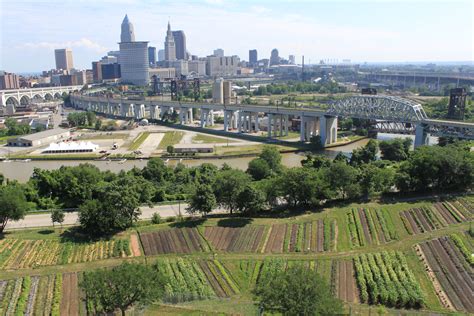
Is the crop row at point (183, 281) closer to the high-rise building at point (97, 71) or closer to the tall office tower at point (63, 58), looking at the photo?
the high-rise building at point (97, 71)

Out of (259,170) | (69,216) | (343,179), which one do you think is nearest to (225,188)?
(343,179)

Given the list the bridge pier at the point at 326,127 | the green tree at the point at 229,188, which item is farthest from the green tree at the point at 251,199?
the bridge pier at the point at 326,127

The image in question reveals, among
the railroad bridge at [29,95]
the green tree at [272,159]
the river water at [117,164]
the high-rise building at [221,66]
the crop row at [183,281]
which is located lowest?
the river water at [117,164]

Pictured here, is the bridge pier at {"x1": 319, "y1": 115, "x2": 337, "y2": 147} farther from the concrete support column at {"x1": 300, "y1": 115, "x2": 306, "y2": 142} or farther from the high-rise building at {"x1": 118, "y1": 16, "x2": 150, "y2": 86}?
the high-rise building at {"x1": 118, "y1": 16, "x2": 150, "y2": 86}

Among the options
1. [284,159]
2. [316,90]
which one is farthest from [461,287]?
[316,90]

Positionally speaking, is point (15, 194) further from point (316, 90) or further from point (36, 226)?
point (316, 90)
